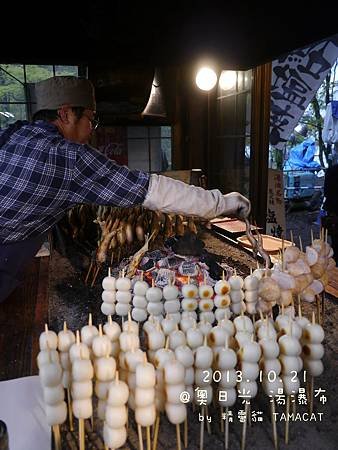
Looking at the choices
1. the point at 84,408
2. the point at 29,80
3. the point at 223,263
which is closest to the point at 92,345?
the point at 84,408

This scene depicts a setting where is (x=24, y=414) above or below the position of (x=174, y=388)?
below

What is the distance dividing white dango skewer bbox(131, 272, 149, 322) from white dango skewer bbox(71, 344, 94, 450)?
878 millimetres

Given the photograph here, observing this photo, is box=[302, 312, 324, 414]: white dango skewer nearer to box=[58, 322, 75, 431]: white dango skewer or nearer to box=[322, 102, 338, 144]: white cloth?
box=[58, 322, 75, 431]: white dango skewer

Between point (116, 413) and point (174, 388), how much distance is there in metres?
0.22

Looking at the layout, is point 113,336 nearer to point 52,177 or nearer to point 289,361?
point 289,361

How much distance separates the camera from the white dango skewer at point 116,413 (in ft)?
4.37

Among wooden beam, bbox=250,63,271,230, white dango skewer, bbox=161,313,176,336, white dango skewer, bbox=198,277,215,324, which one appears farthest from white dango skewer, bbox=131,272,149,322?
wooden beam, bbox=250,63,271,230

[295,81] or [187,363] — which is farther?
[295,81]

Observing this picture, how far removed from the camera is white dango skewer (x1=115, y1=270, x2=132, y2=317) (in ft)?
7.56

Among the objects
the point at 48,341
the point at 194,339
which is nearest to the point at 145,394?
the point at 194,339

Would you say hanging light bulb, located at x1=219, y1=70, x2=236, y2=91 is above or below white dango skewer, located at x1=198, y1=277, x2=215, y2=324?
above

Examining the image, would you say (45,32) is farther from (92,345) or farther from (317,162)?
(317,162)

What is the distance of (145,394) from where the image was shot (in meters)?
1.34

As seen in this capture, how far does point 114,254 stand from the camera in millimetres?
4223
